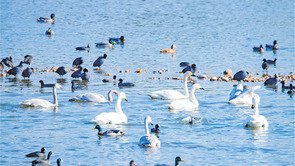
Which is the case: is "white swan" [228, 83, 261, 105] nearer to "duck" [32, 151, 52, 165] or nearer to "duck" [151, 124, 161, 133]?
"duck" [151, 124, 161, 133]

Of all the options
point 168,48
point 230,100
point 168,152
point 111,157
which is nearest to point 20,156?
point 111,157

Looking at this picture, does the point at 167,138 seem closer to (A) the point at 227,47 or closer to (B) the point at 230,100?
(B) the point at 230,100

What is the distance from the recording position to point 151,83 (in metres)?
24.6

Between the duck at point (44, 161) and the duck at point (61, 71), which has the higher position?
the duck at point (61, 71)

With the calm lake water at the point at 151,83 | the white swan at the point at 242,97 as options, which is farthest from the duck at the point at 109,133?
the white swan at the point at 242,97

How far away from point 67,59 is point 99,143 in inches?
662

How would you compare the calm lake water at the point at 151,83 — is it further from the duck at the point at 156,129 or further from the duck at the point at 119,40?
the duck at the point at 119,40

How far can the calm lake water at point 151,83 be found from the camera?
1438 centimetres

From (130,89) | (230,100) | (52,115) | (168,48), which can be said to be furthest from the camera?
(168,48)

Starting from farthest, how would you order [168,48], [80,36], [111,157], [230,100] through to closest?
[80,36]
[168,48]
[230,100]
[111,157]

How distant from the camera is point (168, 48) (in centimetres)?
3566

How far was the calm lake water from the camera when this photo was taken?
47.2ft

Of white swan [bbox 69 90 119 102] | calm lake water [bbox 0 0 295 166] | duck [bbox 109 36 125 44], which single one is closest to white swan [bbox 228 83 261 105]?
calm lake water [bbox 0 0 295 166]

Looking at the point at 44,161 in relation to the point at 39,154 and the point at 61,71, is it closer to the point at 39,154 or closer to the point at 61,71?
the point at 39,154
